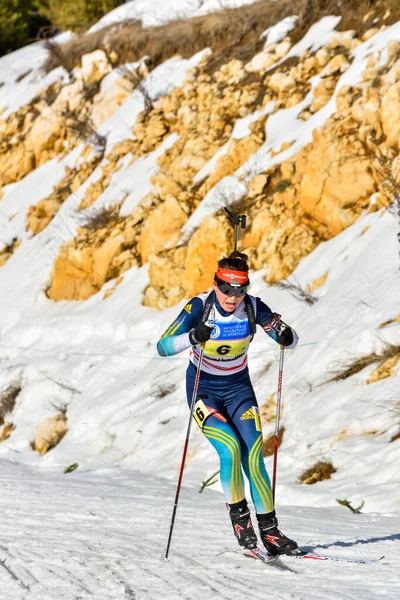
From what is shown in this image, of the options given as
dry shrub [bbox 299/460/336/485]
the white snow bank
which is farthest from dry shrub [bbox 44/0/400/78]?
dry shrub [bbox 299/460/336/485]

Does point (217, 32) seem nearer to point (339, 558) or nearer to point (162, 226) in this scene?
point (162, 226)

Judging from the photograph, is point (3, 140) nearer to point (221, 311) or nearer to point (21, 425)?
point (21, 425)

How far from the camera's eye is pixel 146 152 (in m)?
21.8

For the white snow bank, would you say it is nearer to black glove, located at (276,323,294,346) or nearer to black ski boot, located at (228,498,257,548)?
black glove, located at (276,323,294,346)

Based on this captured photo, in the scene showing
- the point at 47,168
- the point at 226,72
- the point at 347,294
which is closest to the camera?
the point at 347,294

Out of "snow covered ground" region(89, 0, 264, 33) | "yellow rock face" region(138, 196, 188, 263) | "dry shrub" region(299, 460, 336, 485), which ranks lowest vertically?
"yellow rock face" region(138, 196, 188, 263)

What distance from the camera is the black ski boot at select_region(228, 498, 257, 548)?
18.1 ft

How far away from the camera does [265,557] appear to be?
17.6 ft

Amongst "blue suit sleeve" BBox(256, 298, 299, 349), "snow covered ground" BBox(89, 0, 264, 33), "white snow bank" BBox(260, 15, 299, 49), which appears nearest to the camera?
"blue suit sleeve" BBox(256, 298, 299, 349)

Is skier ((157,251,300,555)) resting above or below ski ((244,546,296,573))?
above

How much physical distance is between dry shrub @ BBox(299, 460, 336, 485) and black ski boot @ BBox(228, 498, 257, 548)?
310 centimetres

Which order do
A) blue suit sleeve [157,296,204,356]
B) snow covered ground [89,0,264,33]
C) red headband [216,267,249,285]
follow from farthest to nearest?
snow covered ground [89,0,264,33] < blue suit sleeve [157,296,204,356] < red headband [216,267,249,285]

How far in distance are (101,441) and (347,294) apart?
15.0 feet

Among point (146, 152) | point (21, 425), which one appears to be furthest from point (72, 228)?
point (21, 425)
